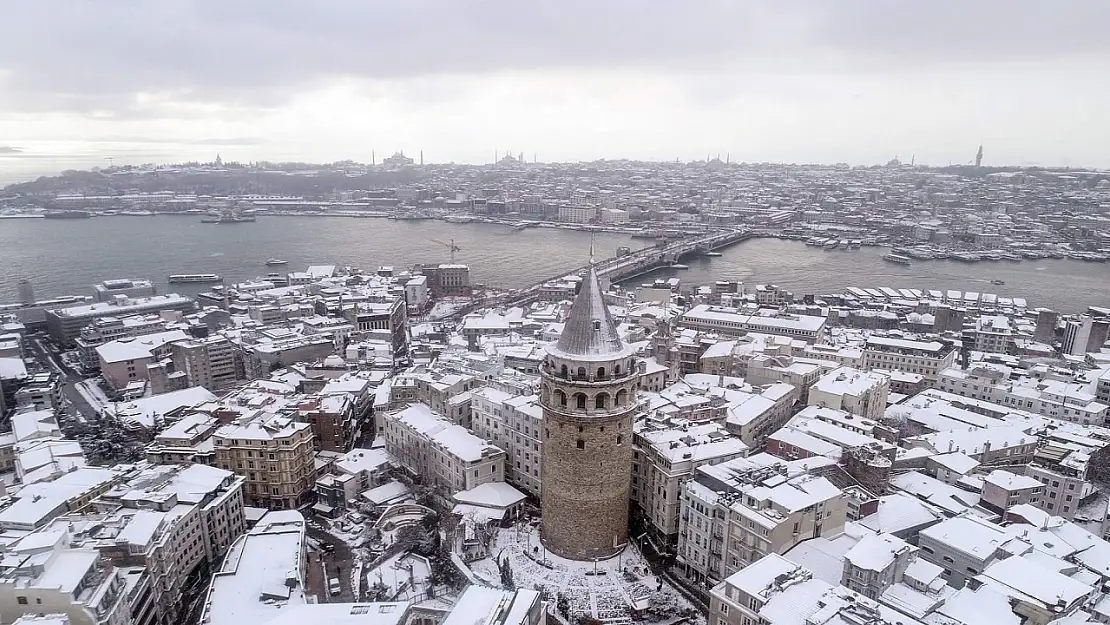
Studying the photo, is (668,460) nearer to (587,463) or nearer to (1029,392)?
(587,463)

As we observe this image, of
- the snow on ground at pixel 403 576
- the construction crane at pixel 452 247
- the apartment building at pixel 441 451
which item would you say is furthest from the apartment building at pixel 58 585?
the construction crane at pixel 452 247

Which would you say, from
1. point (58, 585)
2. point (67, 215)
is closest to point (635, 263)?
point (58, 585)

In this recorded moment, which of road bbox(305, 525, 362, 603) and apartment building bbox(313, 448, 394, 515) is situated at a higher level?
apartment building bbox(313, 448, 394, 515)

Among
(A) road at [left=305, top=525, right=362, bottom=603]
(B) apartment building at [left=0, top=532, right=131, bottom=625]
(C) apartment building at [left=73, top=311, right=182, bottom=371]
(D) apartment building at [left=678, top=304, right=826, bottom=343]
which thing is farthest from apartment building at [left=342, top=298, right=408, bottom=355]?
(B) apartment building at [left=0, top=532, right=131, bottom=625]

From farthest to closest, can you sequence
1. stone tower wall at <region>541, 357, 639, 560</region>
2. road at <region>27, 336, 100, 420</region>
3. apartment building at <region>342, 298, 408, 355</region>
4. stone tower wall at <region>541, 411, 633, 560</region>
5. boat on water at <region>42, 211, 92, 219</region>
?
boat on water at <region>42, 211, 92, 219</region>, apartment building at <region>342, 298, 408, 355</region>, road at <region>27, 336, 100, 420</region>, stone tower wall at <region>541, 411, 633, 560</region>, stone tower wall at <region>541, 357, 639, 560</region>

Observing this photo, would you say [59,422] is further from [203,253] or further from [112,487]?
[203,253]

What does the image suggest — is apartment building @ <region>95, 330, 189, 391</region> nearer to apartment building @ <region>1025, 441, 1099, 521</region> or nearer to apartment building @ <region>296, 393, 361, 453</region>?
apartment building @ <region>296, 393, 361, 453</region>
